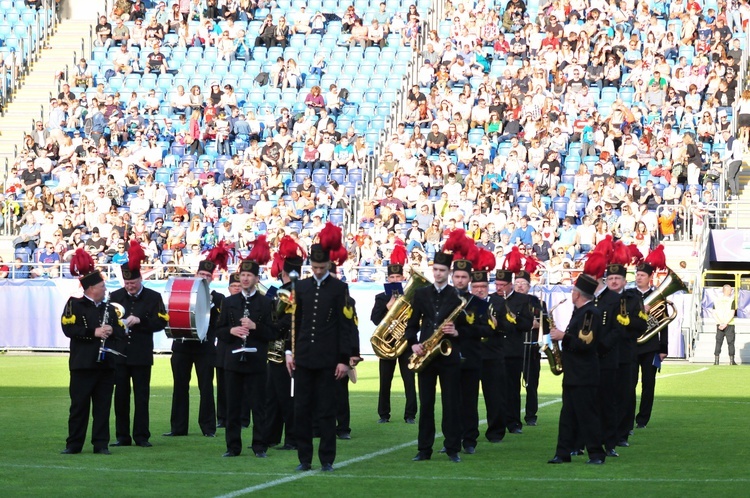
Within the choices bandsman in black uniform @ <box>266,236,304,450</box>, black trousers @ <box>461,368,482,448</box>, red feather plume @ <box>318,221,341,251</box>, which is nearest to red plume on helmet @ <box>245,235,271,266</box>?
bandsman in black uniform @ <box>266,236,304,450</box>

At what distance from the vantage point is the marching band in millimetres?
12328

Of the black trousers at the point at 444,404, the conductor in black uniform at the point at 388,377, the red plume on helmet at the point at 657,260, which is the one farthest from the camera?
the conductor in black uniform at the point at 388,377

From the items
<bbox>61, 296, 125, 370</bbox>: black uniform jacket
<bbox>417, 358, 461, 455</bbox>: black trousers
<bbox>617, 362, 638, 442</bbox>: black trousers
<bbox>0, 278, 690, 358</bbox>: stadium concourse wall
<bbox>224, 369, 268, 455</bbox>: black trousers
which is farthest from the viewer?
<bbox>0, 278, 690, 358</bbox>: stadium concourse wall

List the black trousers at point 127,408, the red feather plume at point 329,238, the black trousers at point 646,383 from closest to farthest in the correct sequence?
1. the red feather plume at point 329,238
2. the black trousers at point 127,408
3. the black trousers at point 646,383

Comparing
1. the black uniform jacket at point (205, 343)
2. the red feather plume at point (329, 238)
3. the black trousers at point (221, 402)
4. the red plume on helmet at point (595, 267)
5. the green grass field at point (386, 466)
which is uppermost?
the red feather plume at point (329, 238)

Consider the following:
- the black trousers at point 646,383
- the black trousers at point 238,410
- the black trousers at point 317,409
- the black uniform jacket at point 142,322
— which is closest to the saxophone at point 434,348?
the black trousers at point 317,409

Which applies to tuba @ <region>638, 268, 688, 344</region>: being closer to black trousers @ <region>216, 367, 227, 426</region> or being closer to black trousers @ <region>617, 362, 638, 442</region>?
black trousers @ <region>617, 362, 638, 442</region>

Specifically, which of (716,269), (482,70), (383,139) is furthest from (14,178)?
(716,269)

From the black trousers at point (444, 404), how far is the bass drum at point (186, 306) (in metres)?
2.90

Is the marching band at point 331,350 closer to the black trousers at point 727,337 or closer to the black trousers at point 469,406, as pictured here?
the black trousers at point 469,406

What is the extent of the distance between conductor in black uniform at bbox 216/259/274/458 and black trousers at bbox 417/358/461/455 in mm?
1596

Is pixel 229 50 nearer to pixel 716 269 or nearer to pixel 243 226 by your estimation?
pixel 243 226

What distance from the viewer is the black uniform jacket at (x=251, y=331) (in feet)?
44.4

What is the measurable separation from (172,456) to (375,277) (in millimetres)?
15417
